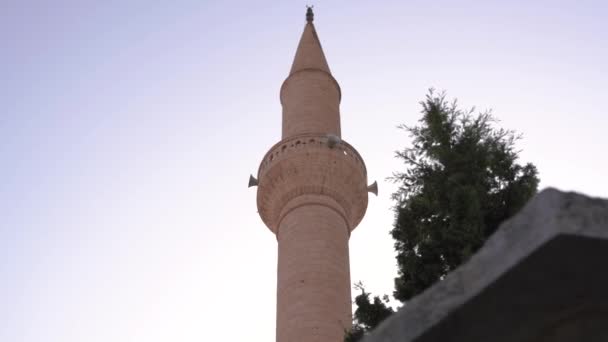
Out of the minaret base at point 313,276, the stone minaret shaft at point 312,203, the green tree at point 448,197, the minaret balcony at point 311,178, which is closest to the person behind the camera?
the green tree at point 448,197

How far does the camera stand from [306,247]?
1165 cm

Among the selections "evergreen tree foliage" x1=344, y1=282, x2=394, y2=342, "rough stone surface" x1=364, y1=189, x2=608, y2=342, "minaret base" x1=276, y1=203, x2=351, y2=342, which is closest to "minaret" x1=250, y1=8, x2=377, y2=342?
"minaret base" x1=276, y1=203, x2=351, y2=342

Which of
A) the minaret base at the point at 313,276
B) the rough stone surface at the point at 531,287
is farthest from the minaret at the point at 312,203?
the rough stone surface at the point at 531,287

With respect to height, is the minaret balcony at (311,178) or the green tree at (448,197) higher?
the minaret balcony at (311,178)

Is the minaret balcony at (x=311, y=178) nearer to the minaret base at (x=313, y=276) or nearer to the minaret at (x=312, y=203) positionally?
the minaret at (x=312, y=203)

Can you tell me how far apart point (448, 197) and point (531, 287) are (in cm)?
404

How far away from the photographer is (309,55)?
51.2 feet

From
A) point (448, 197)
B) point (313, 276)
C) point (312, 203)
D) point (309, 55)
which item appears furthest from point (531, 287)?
point (309, 55)

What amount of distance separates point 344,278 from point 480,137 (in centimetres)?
578

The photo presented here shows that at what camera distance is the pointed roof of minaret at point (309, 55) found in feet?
50.1

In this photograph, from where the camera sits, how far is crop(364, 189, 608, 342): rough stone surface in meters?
1.62

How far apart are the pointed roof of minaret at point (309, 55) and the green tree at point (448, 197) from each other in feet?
30.3

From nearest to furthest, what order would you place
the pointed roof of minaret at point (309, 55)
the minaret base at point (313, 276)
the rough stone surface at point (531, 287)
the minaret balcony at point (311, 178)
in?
the rough stone surface at point (531, 287), the minaret base at point (313, 276), the minaret balcony at point (311, 178), the pointed roof of minaret at point (309, 55)

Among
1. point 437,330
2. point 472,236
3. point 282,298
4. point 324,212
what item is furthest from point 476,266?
point 324,212
